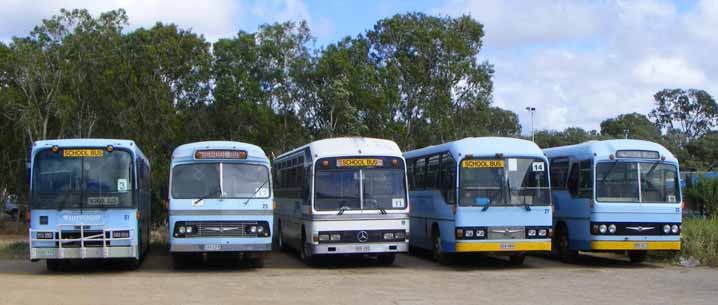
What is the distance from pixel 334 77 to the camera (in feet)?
136

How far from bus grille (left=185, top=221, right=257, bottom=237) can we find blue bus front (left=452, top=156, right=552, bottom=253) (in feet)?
15.6

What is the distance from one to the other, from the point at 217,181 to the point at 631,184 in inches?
374

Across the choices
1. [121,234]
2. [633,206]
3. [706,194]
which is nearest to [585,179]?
[633,206]

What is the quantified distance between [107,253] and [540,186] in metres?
9.63

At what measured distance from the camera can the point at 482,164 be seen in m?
19.0

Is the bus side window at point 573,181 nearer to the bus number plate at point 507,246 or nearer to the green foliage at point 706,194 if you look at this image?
the bus number plate at point 507,246

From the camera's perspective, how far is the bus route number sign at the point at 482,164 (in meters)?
19.0

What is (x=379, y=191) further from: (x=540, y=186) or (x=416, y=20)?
(x=416, y=20)

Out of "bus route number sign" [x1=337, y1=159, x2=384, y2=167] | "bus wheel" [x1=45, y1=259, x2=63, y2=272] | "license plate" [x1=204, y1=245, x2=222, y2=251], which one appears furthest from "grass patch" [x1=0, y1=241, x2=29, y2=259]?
"bus route number sign" [x1=337, y1=159, x2=384, y2=167]

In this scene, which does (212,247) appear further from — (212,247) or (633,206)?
(633,206)

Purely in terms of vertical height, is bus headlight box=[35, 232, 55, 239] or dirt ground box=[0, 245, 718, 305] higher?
bus headlight box=[35, 232, 55, 239]

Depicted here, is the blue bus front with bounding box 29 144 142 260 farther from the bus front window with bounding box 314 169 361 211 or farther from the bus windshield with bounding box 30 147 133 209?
the bus front window with bounding box 314 169 361 211

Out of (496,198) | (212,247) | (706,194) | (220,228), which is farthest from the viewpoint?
(706,194)

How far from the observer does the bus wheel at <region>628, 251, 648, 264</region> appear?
20641 millimetres
